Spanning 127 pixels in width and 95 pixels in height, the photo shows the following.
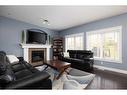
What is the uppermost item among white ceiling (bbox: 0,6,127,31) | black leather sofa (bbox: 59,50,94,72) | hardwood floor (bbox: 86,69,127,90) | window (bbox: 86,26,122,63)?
white ceiling (bbox: 0,6,127,31)

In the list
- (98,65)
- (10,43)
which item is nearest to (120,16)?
(98,65)

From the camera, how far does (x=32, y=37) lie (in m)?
5.56

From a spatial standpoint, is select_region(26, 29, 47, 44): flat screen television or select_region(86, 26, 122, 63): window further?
select_region(26, 29, 47, 44): flat screen television

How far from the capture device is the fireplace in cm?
554

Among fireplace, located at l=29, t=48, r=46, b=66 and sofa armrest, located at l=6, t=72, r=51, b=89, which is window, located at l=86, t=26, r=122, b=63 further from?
sofa armrest, located at l=6, t=72, r=51, b=89

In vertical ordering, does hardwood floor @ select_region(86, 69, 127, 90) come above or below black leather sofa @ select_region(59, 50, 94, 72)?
below

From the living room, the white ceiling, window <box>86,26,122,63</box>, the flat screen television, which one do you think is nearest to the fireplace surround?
the living room

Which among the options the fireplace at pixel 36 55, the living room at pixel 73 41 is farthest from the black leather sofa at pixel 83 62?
the fireplace at pixel 36 55

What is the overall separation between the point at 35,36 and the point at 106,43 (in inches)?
155

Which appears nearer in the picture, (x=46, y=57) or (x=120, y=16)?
(x=120, y=16)
